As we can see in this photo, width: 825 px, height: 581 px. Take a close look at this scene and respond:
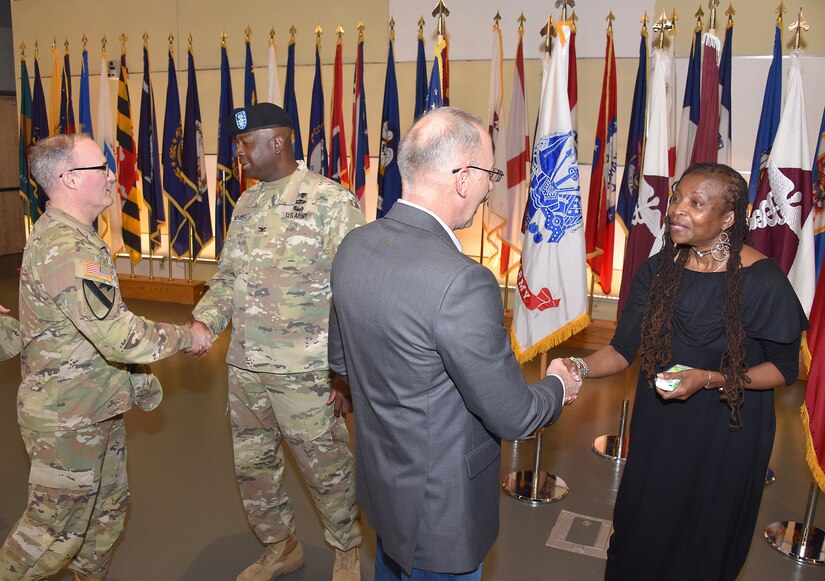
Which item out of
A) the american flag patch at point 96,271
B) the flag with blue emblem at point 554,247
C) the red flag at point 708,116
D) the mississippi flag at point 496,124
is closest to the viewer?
the american flag patch at point 96,271

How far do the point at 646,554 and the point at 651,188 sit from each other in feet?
7.53

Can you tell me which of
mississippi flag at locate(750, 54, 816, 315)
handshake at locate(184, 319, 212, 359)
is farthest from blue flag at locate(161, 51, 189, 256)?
mississippi flag at locate(750, 54, 816, 315)

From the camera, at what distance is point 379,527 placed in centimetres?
160

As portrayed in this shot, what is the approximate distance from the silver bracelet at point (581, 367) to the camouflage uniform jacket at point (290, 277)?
93 centimetres

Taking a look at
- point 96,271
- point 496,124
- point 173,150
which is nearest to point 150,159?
point 173,150

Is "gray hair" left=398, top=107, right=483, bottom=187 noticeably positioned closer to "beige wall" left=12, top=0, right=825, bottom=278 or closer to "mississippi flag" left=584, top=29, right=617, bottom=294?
"mississippi flag" left=584, top=29, right=617, bottom=294

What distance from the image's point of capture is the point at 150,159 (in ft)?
21.5

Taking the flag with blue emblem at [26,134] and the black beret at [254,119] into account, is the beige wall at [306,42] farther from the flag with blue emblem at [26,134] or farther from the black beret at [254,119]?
the black beret at [254,119]

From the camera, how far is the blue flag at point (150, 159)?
6434 mm

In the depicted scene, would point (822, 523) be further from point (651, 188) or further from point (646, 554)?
point (651, 188)

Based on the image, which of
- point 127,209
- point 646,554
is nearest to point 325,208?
point 646,554

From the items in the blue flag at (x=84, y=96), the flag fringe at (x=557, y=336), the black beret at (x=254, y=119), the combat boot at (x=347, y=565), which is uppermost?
the blue flag at (x=84, y=96)

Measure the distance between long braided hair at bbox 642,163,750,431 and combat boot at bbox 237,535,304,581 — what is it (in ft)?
5.13

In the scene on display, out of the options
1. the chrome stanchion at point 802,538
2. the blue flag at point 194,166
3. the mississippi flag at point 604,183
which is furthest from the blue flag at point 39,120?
the chrome stanchion at point 802,538
